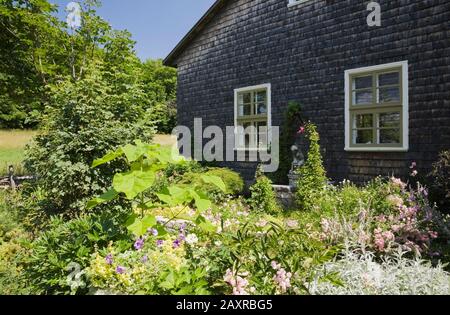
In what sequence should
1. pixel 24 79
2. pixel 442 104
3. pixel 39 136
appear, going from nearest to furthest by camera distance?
pixel 39 136 < pixel 442 104 < pixel 24 79

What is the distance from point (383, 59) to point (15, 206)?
7.77m

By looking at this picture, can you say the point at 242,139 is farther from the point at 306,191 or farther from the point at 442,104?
the point at 442,104

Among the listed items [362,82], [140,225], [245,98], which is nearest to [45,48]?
[245,98]

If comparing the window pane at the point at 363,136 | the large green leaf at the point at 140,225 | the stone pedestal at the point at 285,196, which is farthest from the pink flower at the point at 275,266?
the window pane at the point at 363,136

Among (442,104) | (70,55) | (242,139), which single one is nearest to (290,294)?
(442,104)

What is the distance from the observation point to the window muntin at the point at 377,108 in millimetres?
7578

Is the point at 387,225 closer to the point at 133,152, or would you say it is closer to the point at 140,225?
the point at 140,225

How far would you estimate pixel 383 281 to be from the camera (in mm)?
3281

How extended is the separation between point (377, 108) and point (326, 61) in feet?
5.51

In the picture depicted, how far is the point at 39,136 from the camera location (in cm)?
634

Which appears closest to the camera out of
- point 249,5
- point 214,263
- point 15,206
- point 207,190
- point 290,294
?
point 290,294

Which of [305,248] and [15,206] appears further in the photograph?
[15,206]

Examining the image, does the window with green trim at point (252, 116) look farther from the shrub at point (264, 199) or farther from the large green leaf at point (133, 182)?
the large green leaf at point (133, 182)

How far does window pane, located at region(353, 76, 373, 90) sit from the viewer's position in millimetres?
8055
